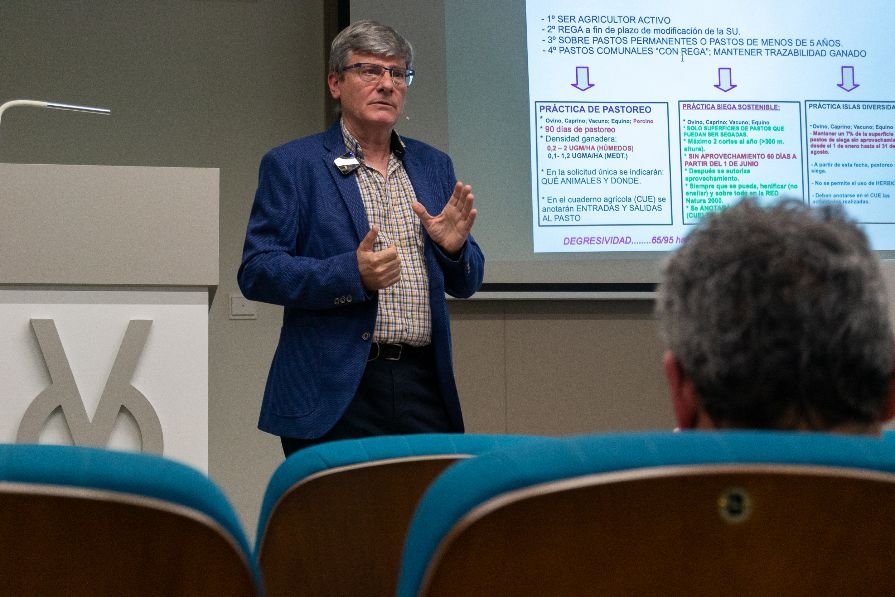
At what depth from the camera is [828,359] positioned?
712 mm

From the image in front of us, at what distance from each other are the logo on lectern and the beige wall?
2149mm

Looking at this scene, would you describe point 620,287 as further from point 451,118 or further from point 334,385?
point 334,385

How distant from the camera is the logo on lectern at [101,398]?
2.16 metres

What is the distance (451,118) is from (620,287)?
92cm

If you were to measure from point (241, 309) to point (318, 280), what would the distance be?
7.89 feet

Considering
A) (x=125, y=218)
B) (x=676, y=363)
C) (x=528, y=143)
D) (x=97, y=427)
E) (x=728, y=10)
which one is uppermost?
(x=728, y=10)

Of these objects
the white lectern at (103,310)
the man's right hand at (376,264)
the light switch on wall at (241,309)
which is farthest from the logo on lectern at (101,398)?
the light switch on wall at (241,309)

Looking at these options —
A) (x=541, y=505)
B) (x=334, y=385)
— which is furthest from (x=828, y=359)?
(x=334, y=385)

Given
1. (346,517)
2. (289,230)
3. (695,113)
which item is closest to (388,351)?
(289,230)

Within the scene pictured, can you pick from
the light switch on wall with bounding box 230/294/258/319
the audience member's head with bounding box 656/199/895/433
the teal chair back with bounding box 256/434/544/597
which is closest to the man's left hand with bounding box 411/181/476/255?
the teal chair back with bounding box 256/434/544/597

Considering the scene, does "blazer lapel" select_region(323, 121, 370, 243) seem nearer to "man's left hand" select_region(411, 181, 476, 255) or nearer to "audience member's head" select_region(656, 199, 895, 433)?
"man's left hand" select_region(411, 181, 476, 255)

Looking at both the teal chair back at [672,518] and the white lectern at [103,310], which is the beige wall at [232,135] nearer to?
the white lectern at [103,310]

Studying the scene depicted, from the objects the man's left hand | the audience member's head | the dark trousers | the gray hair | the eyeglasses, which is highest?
the gray hair

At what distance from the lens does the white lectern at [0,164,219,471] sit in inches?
85.2
